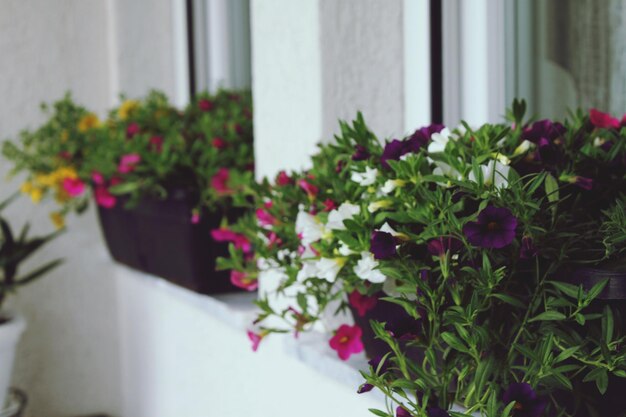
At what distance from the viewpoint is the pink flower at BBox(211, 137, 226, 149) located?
1.74 metres

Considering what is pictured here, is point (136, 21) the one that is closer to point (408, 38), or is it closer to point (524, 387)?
point (408, 38)

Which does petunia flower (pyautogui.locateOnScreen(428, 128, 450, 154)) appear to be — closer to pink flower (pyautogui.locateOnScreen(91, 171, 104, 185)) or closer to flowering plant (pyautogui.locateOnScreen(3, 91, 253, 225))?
flowering plant (pyautogui.locateOnScreen(3, 91, 253, 225))

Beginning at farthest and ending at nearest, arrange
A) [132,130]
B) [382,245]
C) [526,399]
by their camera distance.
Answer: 1. [132,130]
2. [382,245]
3. [526,399]

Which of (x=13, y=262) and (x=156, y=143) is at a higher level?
(x=156, y=143)

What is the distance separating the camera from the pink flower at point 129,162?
1.82 meters

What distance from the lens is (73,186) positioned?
2197 mm

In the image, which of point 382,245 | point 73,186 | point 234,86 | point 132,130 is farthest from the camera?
point 234,86

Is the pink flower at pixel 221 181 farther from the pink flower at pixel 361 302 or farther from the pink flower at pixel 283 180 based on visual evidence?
the pink flower at pixel 361 302

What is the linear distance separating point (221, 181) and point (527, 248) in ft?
3.36

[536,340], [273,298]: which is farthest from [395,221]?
[273,298]

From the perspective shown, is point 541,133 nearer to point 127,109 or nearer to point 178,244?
point 178,244

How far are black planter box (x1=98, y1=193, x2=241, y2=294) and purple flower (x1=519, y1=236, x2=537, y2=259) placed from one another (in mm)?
1068

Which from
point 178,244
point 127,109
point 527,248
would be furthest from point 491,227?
point 127,109

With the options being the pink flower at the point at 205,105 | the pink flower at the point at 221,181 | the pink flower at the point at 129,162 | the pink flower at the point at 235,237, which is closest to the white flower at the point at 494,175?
the pink flower at the point at 235,237
